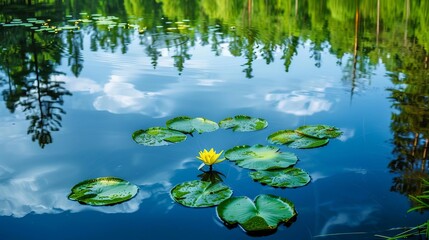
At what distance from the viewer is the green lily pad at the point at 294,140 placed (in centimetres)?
478

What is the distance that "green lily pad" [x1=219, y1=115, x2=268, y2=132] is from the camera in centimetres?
523

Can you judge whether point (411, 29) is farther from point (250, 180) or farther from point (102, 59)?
point (250, 180)

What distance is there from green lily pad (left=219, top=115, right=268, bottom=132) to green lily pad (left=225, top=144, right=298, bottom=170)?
0.67m

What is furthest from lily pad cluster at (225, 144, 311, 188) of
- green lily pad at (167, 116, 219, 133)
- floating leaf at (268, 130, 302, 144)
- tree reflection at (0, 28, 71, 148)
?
tree reflection at (0, 28, 71, 148)

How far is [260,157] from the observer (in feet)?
14.2

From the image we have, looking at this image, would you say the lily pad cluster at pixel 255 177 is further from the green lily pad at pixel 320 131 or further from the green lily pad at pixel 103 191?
the green lily pad at pixel 103 191

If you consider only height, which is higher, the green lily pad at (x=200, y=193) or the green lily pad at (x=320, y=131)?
the green lily pad at (x=320, y=131)

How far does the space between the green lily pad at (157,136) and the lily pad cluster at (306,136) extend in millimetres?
1092

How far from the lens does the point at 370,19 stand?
701 inches

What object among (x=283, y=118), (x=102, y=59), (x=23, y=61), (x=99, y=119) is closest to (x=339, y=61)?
(x=283, y=118)

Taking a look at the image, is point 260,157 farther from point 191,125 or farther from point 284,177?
point 191,125

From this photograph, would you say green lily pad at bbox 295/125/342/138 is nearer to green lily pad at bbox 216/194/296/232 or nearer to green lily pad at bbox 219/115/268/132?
green lily pad at bbox 219/115/268/132

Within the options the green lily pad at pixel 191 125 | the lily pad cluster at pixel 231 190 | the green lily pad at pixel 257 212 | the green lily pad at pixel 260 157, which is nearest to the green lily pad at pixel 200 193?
the lily pad cluster at pixel 231 190

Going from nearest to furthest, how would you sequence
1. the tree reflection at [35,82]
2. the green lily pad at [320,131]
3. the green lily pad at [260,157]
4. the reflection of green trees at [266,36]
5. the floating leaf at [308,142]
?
the green lily pad at [260,157]
the floating leaf at [308,142]
the green lily pad at [320,131]
the tree reflection at [35,82]
the reflection of green trees at [266,36]
